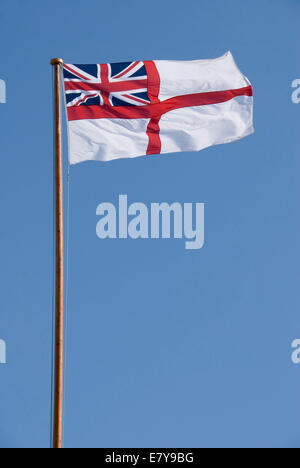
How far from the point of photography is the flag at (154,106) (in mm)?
19891

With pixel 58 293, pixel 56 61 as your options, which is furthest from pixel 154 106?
pixel 58 293

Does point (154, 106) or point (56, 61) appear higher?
point (56, 61)

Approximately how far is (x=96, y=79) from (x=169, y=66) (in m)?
2.04

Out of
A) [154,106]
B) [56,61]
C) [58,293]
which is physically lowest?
[58,293]

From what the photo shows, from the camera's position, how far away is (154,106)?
68.4ft

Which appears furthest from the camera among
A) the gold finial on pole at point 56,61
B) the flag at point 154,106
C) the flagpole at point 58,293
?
the flag at point 154,106

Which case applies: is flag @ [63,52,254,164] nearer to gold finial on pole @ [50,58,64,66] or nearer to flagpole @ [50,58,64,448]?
gold finial on pole @ [50,58,64,66]

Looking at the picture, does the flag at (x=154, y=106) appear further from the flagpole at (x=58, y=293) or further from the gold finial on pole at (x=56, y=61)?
the flagpole at (x=58, y=293)

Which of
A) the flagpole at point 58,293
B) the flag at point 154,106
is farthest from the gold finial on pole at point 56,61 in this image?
the flagpole at point 58,293

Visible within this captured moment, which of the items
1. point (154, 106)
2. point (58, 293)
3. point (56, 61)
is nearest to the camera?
point (58, 293)

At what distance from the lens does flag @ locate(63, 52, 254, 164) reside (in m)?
19.9

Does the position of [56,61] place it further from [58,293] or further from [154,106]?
[58,293]

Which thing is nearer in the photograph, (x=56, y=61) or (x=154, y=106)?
(x=56, y=61)

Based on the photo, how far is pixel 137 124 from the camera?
67.1 feet
